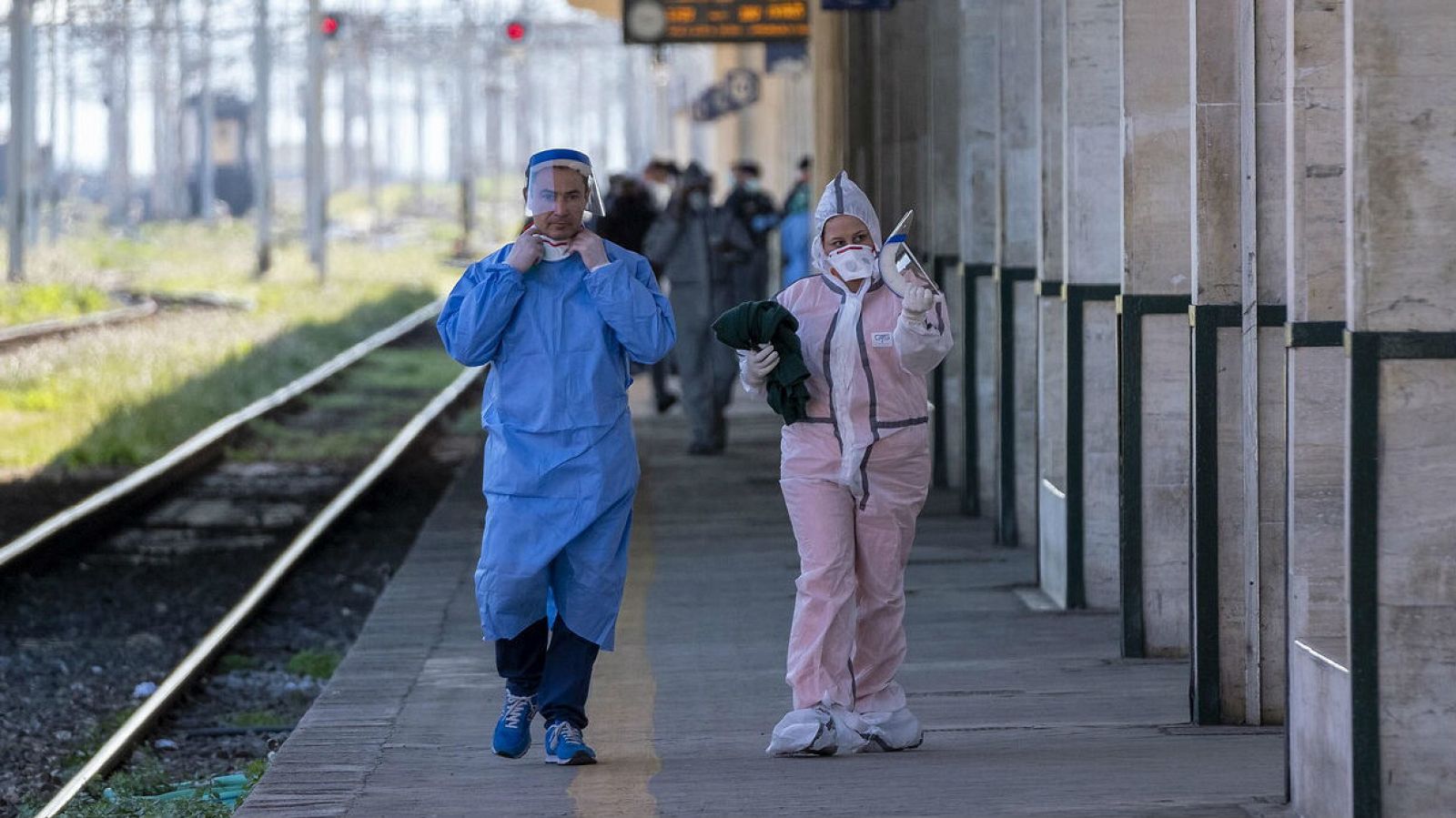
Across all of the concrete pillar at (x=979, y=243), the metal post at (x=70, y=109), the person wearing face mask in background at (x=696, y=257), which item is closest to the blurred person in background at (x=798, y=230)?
the person wearing face mask in background at (x=696, y=257)

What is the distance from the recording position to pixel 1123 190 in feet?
27.7

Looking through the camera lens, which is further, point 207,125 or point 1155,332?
point 207,125

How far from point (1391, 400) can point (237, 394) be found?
17.8m

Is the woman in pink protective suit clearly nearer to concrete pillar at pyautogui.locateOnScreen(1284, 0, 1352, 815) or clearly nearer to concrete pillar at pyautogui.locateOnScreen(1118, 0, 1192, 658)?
concrete pillar at pyautogui.locateOnScreen(1284, 0, 1352, 815)

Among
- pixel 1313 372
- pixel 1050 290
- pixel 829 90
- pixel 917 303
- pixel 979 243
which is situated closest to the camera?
pixel 1313 372

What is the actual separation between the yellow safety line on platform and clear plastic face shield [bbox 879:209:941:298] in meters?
1.49

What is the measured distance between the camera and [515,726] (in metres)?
7.18

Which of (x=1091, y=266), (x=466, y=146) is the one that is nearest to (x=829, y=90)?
(x=1091, y=266)

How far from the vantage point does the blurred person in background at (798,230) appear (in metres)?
21.5

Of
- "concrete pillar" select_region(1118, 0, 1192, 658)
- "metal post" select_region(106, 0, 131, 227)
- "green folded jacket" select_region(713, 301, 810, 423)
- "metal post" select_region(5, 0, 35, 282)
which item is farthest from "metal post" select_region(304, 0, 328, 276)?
"green folded jacket" select_region(713, 301, 810, 423)

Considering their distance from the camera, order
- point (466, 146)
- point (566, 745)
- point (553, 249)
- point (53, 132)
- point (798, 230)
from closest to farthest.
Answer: point (553, 249)
point (566, 745)
point (798, 230)
point (466, 146)
point (53, 132)

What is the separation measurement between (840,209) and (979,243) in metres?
6.14

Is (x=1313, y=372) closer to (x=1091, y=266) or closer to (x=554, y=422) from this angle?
(x=554, y=422)

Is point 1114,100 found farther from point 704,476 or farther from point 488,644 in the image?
point 704,476
